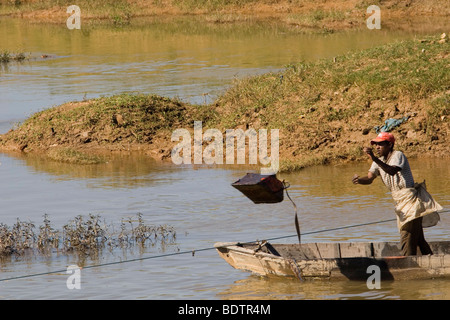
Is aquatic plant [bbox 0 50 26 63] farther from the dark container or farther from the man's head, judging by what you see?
the man's head

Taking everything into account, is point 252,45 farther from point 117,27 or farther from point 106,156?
point 106,156

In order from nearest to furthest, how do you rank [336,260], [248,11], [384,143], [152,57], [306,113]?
[384,143], [336,260], [306,113], [152,57], [248,11]

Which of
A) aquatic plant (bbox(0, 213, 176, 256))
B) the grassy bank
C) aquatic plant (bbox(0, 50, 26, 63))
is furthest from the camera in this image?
aquatic plant (bbox(0, 50, 26, 63))

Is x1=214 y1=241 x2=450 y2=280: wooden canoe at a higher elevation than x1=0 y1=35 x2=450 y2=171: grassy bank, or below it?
below

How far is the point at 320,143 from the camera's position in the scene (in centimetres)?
1373

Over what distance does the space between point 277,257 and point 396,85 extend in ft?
22.2

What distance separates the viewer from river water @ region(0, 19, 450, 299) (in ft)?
27.6

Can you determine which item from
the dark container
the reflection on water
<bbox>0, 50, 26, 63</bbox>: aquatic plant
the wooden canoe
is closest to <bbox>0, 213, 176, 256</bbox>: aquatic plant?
the wooden canoe

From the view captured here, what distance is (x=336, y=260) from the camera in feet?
26.7

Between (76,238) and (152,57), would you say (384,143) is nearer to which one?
(76,238)

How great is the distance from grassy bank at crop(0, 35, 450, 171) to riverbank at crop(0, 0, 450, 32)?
1388cm


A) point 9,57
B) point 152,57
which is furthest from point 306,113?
point 9,57

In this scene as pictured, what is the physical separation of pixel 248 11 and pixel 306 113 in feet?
70.2
